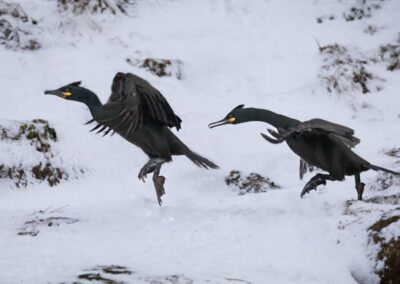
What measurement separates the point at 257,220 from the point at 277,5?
23.9 ft

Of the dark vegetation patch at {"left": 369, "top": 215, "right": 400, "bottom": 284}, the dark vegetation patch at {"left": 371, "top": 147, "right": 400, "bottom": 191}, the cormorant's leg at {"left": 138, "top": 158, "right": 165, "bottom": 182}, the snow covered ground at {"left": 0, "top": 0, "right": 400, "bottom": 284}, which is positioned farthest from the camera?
the dark vegetation patch at {"left": 371, "top": 147, "right": 400, "bottom": 191}

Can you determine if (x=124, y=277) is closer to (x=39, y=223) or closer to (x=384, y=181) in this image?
(x=39, y=223)

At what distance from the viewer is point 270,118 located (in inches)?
230

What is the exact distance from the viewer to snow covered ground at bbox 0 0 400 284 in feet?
15.1

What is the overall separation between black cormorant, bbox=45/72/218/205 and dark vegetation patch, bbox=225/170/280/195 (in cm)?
197

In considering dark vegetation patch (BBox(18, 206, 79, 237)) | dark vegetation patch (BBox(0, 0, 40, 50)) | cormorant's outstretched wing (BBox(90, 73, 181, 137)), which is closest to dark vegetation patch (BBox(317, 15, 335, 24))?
dark vegetation patch (BBox(0, 0, 40, 50))

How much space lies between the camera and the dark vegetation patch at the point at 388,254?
13.2 feet

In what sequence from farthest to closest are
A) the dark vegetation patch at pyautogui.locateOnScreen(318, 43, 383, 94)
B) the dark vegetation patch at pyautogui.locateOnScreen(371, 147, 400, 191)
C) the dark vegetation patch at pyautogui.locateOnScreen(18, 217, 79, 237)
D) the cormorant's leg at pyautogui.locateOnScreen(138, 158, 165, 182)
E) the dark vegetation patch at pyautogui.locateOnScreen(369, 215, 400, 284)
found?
the dark vegetation patch at pyautogui.locateOnScreen(318, 43, 383, 94)
the dark vegetation patch at pyautogui.locateOnScreen(371, 147, 400, 191)
the cormorant's leg at pyautogui.locateOnScreen(138, 158, 165, 182)
the dark vegetation patch at pyautogui.locateOnScreen(18, 217, 79, 237)
the dark vegetation patch at pyautogui.locateOnScreen(369, 215, 400, 284)

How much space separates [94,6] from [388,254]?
8.21 meters

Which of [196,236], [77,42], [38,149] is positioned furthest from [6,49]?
[196,236]

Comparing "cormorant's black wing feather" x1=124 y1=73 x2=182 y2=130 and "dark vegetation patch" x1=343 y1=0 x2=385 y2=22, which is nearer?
"cormorant's black wing feather" x1=124 y1=73 x2=182 y2=130

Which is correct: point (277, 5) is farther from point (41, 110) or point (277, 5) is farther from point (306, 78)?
point (41, 110)

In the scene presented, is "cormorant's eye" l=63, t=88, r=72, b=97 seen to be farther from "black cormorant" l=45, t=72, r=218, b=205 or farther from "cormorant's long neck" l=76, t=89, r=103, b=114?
"cormorant's long neck" l=76, t=89, r=103, b=114

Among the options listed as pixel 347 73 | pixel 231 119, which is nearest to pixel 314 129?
pixel 231 119
